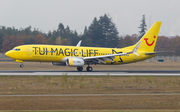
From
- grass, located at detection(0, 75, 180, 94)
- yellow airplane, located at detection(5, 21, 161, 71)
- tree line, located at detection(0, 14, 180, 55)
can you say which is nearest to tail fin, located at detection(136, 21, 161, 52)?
yellow airplane, located at detection(5, 21, 161, 71)

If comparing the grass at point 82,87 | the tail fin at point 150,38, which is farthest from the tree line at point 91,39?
the grass at point 82,87

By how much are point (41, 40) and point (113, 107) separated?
94.8m

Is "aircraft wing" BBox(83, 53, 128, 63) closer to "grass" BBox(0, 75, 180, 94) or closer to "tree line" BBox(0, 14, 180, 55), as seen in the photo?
"grass" BBox(0, 75, 180, 94)

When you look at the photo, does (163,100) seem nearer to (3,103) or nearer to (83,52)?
(3,103)

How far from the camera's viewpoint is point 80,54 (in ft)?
128

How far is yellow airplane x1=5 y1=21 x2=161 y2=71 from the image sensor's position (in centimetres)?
3697

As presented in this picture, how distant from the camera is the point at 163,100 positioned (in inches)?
619

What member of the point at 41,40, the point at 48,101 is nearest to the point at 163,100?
the point at 48,101

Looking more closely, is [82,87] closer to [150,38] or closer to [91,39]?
[150,38]

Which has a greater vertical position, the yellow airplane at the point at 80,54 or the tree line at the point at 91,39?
the tree line at the point at 91,39

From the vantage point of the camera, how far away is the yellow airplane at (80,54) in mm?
36969

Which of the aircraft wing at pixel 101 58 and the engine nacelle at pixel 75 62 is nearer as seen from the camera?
the engine nacelle at pixel 75 62

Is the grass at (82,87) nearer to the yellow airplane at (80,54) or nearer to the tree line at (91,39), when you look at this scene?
the yellow airplane at (80,54)

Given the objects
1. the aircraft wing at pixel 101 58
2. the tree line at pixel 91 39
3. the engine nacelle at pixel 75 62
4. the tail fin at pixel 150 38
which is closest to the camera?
the engine nacelle at pixel 75 62
